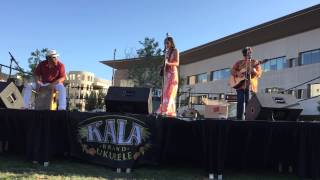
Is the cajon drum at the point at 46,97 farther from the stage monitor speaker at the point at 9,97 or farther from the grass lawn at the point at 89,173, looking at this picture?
the grass lawn at the point at 89,173

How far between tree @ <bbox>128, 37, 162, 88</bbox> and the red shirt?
26996 millimetres

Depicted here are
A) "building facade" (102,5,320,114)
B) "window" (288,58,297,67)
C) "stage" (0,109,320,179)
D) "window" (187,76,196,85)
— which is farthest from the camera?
"window" (187,76,196,85)

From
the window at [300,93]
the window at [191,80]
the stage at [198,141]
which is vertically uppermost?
the window at [191,80]

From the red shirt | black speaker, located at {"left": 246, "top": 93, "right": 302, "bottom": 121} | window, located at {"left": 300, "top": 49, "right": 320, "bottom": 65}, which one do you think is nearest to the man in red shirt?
the red shirt

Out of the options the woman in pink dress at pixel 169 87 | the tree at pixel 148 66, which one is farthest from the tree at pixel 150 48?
the woman in pink dress at pixel 169 87

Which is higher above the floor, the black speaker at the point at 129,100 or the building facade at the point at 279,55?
the building facade at the point at 279,55

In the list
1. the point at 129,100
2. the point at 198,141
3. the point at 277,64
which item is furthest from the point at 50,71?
the point at 277,64

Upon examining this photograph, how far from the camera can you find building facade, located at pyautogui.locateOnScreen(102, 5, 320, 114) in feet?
102

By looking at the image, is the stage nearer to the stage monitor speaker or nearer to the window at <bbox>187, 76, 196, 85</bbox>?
the stage monitor speaker

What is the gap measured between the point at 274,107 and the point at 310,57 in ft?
88.4

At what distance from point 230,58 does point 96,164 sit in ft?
116

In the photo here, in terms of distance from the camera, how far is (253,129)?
636 centimetres

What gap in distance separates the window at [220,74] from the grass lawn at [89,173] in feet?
115

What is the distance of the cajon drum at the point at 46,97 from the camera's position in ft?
25.2
